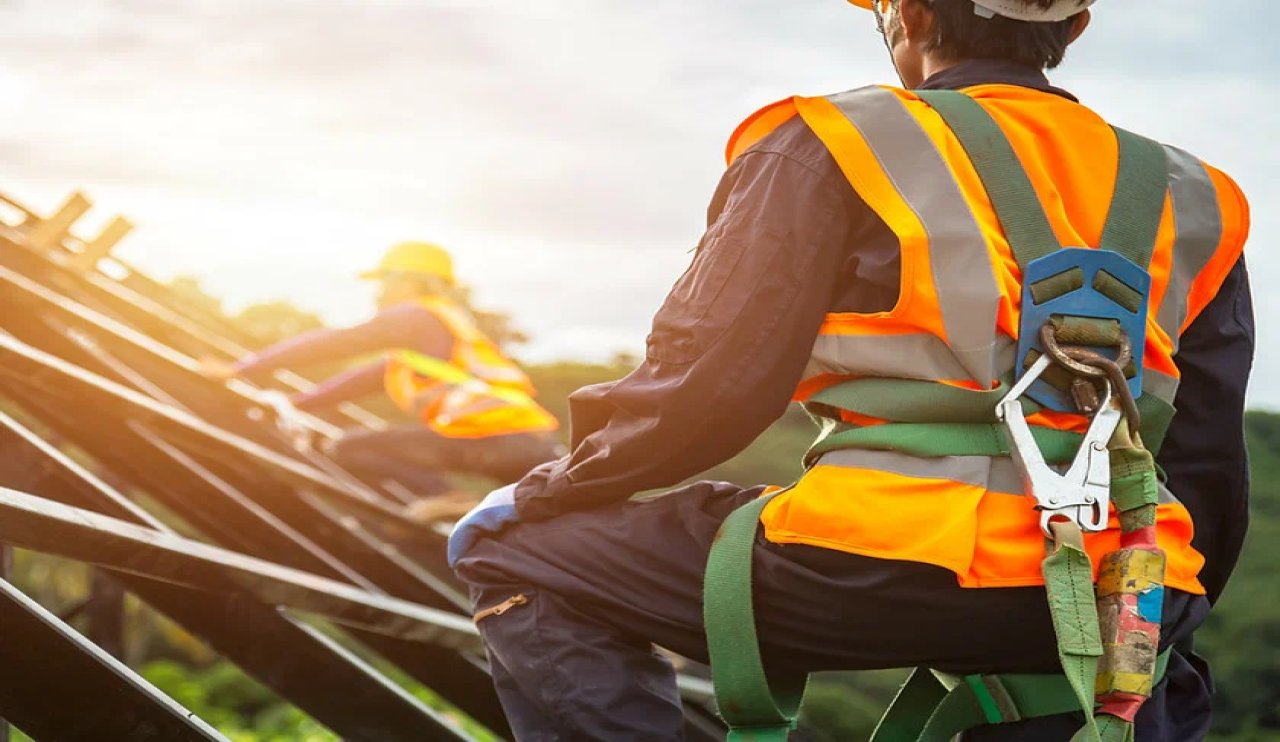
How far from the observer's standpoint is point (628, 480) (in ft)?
5.70

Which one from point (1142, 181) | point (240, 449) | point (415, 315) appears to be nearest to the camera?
point (1142, 181)

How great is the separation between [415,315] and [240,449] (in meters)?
2.15

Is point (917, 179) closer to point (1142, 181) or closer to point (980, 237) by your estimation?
point (980, 237)

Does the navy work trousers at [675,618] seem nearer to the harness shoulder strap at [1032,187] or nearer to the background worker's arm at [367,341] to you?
the harness shoulder strap at [1032,187]

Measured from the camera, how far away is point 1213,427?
1.81 meters

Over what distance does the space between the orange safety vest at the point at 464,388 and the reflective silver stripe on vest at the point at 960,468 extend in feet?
16.4

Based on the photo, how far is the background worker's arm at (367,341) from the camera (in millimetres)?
6301

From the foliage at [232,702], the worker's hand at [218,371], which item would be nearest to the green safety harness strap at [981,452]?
the worker's hand at [218,371]

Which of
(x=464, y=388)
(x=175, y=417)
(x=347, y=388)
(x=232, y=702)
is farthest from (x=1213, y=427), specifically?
(x=232, y=702)

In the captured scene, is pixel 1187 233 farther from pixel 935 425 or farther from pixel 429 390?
pixel 429 390

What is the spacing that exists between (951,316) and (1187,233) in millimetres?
365

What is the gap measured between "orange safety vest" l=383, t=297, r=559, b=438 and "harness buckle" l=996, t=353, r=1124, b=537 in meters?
5.05

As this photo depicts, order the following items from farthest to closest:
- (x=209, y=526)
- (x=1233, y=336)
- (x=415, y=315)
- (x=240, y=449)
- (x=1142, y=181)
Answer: (x=415, y=315)
(x=240, y=449)
(x=209, y=526)
(x=1233, y=336)
(x=1142, y=181)

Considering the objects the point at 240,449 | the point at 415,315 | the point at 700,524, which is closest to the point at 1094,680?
the point at 700,524
